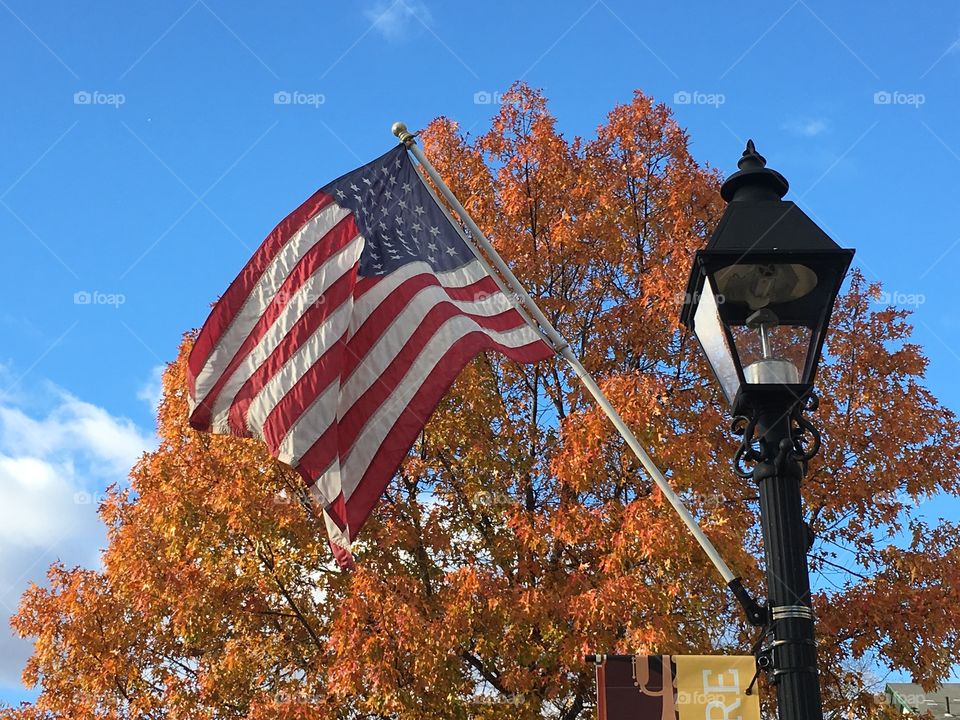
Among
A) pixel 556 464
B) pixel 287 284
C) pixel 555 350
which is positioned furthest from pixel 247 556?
pixel 555 350

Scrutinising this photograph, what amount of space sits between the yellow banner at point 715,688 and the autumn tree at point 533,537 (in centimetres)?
424

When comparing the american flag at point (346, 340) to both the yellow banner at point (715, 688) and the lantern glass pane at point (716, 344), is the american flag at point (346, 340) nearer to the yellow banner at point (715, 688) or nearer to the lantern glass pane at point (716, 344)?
the yellow banner at point (715, 688)

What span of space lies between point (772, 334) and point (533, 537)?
275 inches

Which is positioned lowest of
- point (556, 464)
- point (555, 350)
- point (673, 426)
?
point (555, 350)

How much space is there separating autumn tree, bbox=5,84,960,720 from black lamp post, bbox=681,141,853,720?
18.4 feet

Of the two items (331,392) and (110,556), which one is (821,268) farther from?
(110,556)

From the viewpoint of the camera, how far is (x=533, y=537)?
12023 millimetres

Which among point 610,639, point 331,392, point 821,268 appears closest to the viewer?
point 821,268

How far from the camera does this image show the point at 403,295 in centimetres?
891

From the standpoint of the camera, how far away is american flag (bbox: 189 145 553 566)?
8.26 metres

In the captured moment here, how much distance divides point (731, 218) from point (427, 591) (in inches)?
325

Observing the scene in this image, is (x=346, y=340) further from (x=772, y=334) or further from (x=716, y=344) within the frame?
(x=772, y=334)

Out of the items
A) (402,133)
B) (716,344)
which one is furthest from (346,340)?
(716,344)

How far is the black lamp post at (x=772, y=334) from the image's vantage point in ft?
17.1
